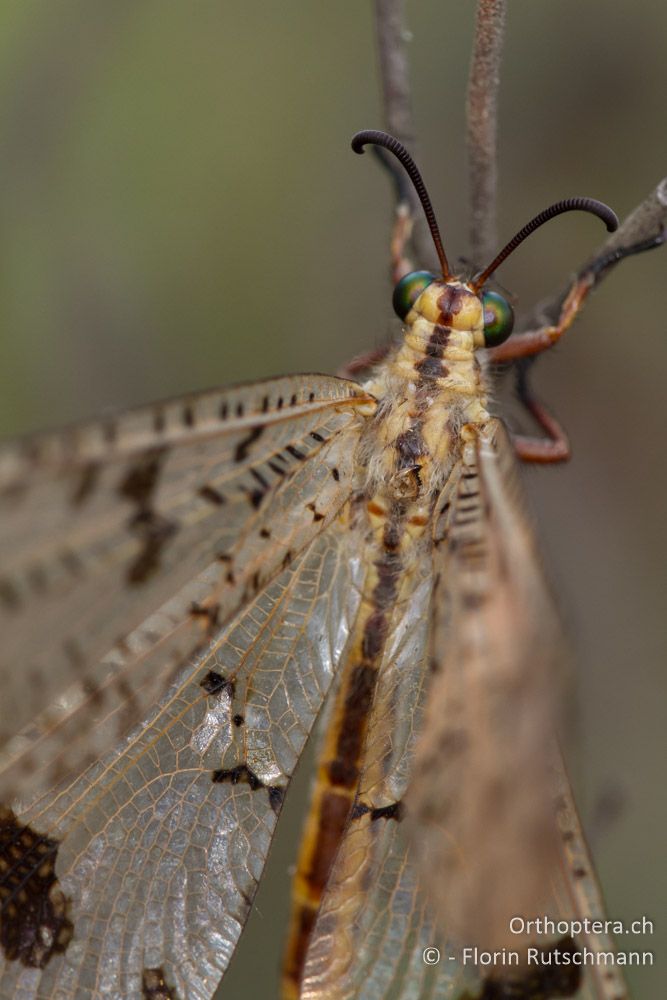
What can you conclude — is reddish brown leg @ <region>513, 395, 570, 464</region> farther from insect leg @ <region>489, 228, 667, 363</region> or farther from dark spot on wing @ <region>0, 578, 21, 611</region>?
dark spot on wing @ <region>0, 578, 21, 611</region>

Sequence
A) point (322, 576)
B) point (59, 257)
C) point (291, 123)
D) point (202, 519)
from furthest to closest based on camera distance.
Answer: point (291, 123) → point (59, 257) → point (322, 576) → point (202, 519)

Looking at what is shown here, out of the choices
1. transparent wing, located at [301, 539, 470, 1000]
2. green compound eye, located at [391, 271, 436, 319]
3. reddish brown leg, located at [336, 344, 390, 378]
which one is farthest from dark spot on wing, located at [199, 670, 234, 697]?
green compound eye, located at [391, 271, 436, 319]

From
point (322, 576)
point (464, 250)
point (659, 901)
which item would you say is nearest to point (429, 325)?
point (322, 576)

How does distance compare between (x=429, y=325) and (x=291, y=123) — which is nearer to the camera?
(x=429, y=325)

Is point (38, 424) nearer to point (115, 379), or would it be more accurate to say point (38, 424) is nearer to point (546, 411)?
point (115, 379)

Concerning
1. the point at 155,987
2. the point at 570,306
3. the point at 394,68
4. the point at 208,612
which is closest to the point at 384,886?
the point at 155,987

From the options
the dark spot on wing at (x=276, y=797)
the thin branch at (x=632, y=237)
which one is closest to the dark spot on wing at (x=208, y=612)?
the dark spot on wing at (x=276, y=797)
